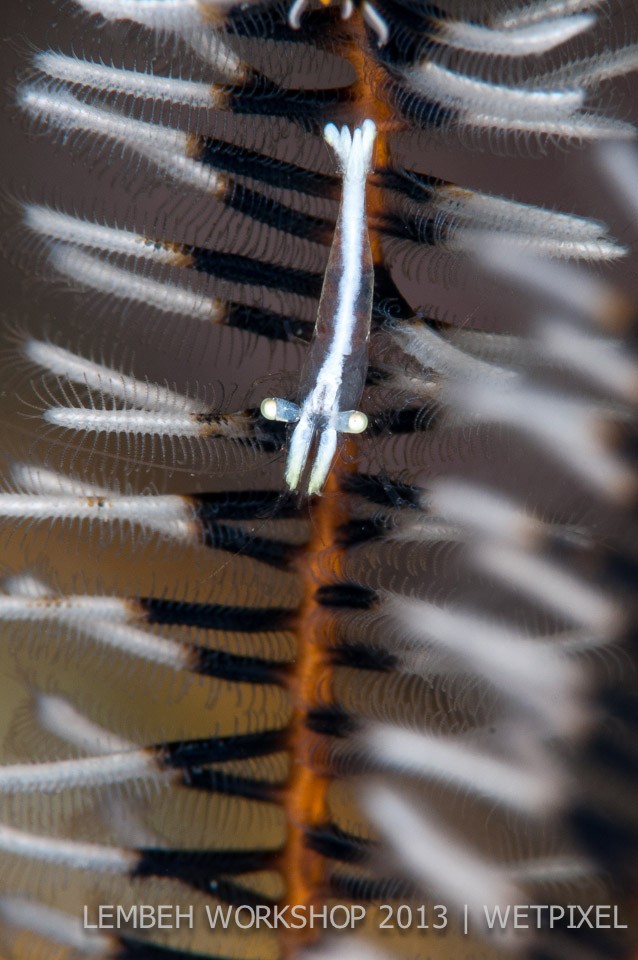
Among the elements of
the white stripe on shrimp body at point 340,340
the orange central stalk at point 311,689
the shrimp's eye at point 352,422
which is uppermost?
the white stripe on shrimp body at point 340,340

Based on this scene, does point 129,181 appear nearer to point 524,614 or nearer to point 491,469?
point 491,469

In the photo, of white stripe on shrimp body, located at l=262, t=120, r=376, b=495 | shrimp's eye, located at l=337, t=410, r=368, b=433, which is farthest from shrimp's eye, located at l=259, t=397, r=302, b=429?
shrimp's eye, located at l=337, t=410, r=368, b=433

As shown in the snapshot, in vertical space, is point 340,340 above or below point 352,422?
above

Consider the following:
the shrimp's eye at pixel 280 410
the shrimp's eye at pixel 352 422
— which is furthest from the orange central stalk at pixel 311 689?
the shrimp's eye at pixel 280 410

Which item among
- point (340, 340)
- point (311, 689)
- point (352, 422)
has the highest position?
point (340, 340)

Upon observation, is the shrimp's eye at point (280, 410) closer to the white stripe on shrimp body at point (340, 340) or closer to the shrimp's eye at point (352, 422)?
the white stripe on shrimp body at point (340, 340)

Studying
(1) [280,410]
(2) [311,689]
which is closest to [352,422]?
(1) [280,410]

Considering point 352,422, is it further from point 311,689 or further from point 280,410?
point 311,689

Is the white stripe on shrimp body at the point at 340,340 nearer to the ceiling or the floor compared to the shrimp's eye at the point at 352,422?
nearer to the ceiling
